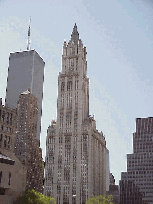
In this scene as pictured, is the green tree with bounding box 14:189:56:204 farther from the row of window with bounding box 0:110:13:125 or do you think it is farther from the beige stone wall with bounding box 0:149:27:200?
the row of window with bounding box 0:110:13:125

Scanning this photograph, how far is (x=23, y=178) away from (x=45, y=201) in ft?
41.4

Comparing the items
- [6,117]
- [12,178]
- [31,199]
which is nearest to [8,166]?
[12,178]

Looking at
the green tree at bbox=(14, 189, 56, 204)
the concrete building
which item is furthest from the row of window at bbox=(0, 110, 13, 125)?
the green tree at bbox=(14, 189, 56, 204)

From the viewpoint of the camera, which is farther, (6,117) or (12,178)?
(6,117)

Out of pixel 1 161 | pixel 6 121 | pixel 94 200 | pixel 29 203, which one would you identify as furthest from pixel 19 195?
pixel 94 200

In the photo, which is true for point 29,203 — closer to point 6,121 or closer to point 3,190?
point 3,190

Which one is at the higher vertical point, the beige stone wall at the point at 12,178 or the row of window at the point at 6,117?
the row of window at the point at 6,117

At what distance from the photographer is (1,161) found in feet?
417

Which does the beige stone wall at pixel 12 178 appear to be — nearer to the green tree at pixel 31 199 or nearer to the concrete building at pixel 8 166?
the concrete building at pixel 8 166

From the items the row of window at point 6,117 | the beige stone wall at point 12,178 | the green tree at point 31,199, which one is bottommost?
the green tree at point 31,199

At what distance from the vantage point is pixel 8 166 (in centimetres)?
12950

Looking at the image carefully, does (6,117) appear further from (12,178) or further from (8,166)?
(12,178)

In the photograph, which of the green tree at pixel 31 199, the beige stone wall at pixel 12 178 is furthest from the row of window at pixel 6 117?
the green tree at pixel 31 199

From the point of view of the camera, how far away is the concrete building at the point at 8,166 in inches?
4995
